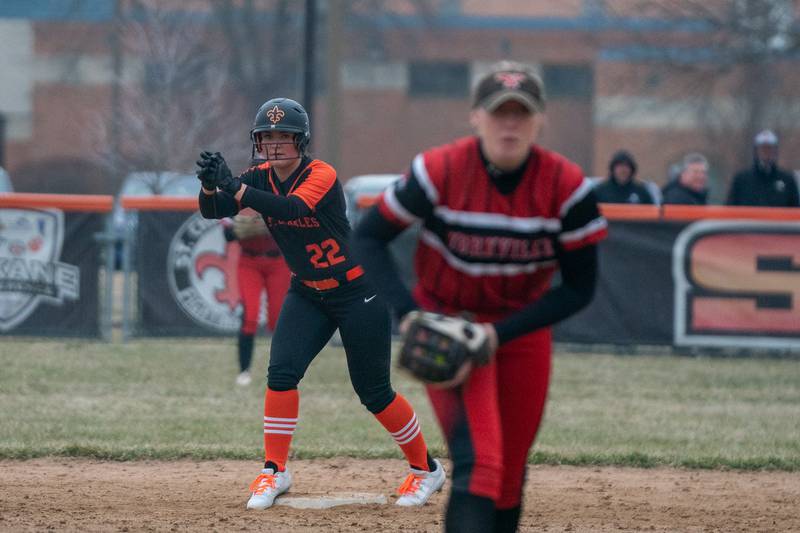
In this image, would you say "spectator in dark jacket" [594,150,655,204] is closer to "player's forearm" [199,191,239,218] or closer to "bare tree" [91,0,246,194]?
"player's forearm" [199,191,239,218]

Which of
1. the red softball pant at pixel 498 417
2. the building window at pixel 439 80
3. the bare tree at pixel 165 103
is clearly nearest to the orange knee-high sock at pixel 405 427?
the red softball pant at pixel 498 417

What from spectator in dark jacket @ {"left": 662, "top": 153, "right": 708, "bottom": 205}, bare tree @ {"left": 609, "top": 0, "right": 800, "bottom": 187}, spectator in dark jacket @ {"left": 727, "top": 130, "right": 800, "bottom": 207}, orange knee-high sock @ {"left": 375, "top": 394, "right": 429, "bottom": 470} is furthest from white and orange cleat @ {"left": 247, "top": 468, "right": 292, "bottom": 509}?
bare tree @ {"left": 609, "top": 0, "right": 800, "bottom": 187}

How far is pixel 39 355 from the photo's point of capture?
12992mm

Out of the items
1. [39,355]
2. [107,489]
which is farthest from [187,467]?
[39,355]

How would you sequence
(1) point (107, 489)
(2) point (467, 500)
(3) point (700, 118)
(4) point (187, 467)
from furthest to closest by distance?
(3) point (700, 118) < (4) point (187, 467) < (1) point (107, 489) < (2) point (467, 500)

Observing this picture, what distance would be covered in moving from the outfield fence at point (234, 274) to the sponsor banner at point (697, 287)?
0.4 inches

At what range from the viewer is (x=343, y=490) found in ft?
24.0

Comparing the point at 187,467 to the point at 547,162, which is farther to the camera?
the point at 187,467

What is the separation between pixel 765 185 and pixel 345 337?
827cm

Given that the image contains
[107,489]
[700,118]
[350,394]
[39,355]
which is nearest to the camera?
[107,489]

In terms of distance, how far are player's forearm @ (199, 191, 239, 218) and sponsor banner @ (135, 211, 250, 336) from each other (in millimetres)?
7211

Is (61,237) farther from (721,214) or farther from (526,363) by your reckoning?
(526,363)

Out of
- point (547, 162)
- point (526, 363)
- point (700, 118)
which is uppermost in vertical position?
Result: point (700, 118)

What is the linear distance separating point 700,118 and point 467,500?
32490mm
